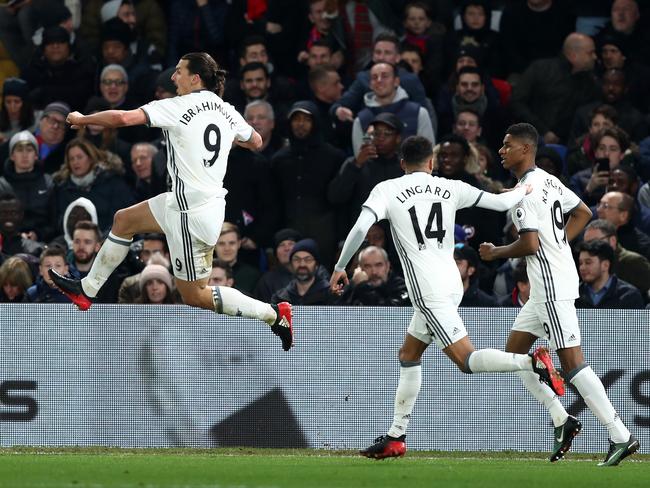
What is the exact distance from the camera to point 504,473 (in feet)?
38.6

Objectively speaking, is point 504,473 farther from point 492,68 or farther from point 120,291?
point 492,68

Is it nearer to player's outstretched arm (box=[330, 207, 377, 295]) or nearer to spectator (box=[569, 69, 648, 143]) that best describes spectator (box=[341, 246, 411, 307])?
player's outstretched arm (box=[330, 207, 377, 295])

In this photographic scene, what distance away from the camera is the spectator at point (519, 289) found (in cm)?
1472

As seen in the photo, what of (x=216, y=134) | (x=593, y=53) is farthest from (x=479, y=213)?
(x=216, y=134)

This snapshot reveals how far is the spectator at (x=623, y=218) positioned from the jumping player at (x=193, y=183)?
4508 mm

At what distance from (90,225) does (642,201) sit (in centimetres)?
572

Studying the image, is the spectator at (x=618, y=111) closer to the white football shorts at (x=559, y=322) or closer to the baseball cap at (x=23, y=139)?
the white football shorts at (x=559, y=322)

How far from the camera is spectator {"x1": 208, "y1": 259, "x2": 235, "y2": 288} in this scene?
1501 cm

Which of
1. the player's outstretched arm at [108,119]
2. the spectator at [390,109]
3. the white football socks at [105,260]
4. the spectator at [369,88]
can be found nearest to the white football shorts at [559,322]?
the white football socks at [105,260]

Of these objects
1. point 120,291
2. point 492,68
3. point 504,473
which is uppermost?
point 492,68

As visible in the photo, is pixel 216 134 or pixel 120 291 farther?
pixel 120 291

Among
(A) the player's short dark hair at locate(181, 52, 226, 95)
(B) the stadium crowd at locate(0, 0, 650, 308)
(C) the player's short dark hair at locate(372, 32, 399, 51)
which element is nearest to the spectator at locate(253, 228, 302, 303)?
(B) the stadium crowd at locate(0, 0, 650, 308)

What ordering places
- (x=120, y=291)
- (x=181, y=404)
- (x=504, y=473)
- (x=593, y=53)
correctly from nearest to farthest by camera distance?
1. (x=504, y=473)
2. (x=181, y=404)
3. (x=120, y=291)
4. (x=593, y=53)

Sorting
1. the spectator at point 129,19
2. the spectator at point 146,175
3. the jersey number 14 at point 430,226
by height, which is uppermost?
the spectator at point 129,19
